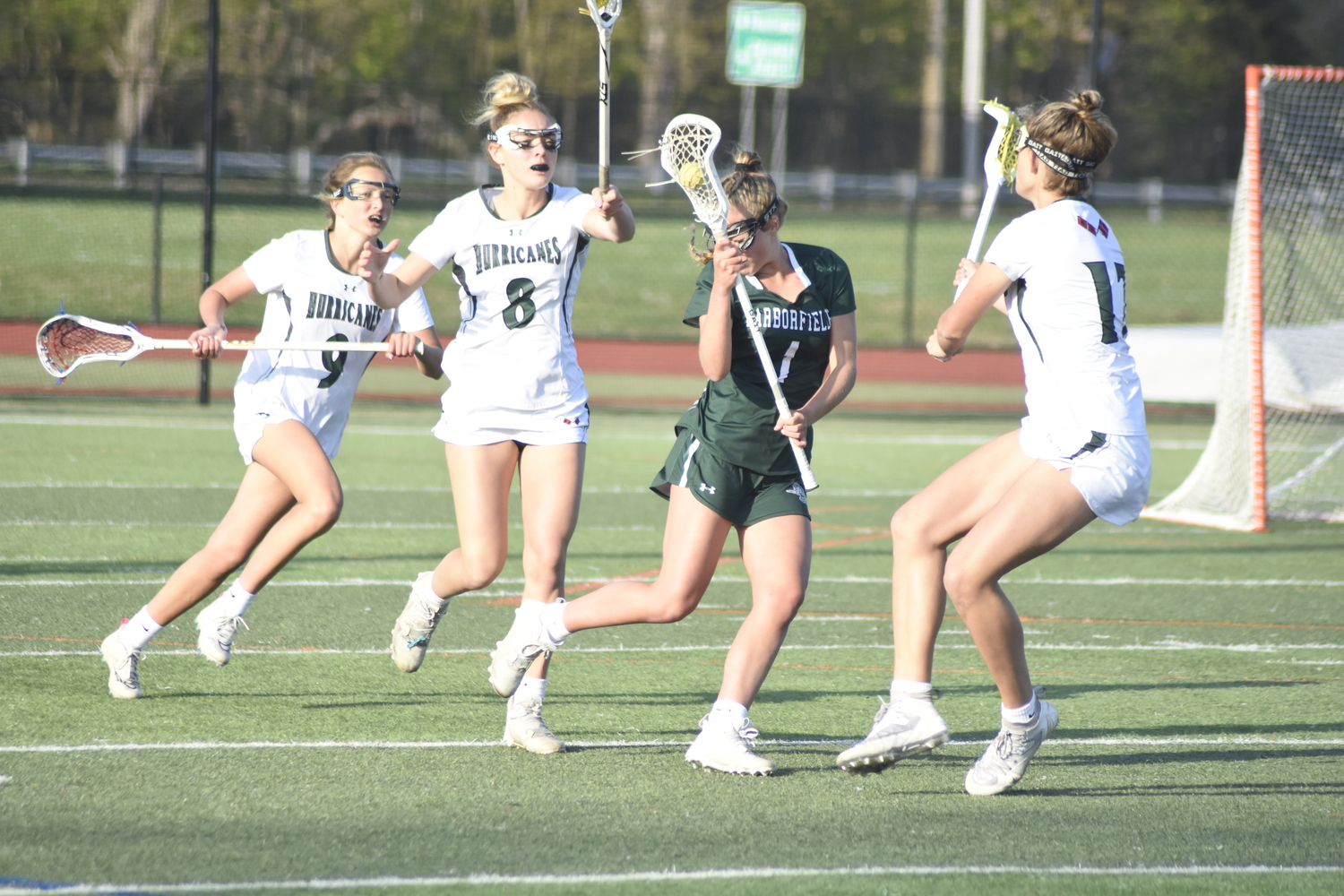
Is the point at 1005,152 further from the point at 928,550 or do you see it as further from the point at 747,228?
the point at 928,550

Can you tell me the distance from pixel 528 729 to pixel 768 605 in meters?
0.96

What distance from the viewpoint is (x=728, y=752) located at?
16.1ft

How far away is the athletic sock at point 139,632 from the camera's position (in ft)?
18.8

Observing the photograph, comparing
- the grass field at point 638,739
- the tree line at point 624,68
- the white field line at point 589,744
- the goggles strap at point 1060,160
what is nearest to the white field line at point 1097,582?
the grass field at point 638,739

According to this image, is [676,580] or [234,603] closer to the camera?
[676,580]

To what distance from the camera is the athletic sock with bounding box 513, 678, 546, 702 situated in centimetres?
524

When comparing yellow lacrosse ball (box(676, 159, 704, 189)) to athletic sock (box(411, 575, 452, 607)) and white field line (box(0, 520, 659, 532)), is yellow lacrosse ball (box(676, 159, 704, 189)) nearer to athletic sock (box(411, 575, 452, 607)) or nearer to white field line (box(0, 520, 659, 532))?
athletic sock (box(411, 575, 452, 607))

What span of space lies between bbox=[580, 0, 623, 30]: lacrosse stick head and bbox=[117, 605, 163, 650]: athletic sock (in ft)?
9.13

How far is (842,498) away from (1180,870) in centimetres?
750

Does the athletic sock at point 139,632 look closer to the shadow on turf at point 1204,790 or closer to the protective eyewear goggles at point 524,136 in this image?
the protective eyewear goggles at point 524,136

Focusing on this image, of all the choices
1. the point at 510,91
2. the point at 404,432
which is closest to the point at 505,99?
the point at 510,91

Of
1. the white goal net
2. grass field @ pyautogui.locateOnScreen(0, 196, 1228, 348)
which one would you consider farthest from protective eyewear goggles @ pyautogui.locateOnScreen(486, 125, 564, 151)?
grass field @ pyautogui.locateOnScreen(0, 196, 1228, 348)

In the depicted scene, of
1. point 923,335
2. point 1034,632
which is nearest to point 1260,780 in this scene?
point 1034,632

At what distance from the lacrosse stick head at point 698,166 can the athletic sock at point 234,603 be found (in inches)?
91.6
